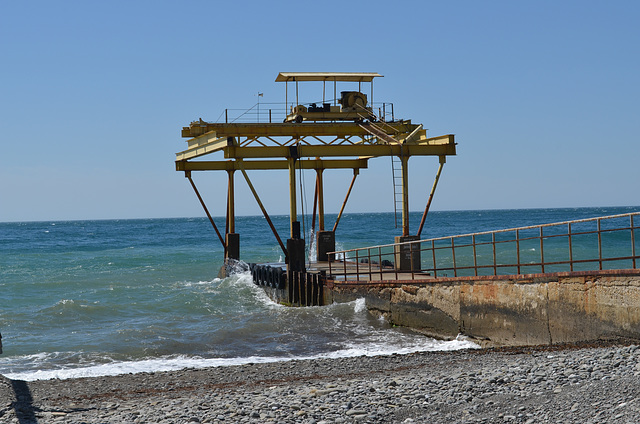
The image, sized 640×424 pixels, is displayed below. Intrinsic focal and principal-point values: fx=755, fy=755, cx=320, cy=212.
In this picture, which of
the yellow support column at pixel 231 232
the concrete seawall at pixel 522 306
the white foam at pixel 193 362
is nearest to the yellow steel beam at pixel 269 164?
the yellow support column at pixel 231 232

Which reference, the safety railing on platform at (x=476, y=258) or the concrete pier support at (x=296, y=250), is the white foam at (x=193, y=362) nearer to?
the safety railing on platform at (x=476, y=258)

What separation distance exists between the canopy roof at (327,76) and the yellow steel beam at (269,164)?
380 centimetres

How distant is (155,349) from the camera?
16438 millimetres

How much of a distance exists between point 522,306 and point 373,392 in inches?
197

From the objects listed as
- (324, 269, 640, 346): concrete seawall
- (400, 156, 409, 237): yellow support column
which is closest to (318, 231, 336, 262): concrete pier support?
(400, 156, 409, 237): yellow support column

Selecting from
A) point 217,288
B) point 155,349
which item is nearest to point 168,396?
point 155,349

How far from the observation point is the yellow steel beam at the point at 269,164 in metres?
27.4

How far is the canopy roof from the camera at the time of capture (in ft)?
79.7

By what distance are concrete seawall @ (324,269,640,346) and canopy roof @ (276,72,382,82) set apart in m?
Result: 8.71

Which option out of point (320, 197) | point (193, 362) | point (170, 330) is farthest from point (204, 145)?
point (193, 362)

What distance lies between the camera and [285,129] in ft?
74.1

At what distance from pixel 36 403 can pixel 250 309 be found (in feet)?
39.0

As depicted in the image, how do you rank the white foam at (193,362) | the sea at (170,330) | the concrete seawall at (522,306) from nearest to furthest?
the concrete seawall at (522,306), the white foam at (193,362), the sea at (170,330)

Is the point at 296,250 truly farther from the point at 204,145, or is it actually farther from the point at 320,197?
the point at 320,197
